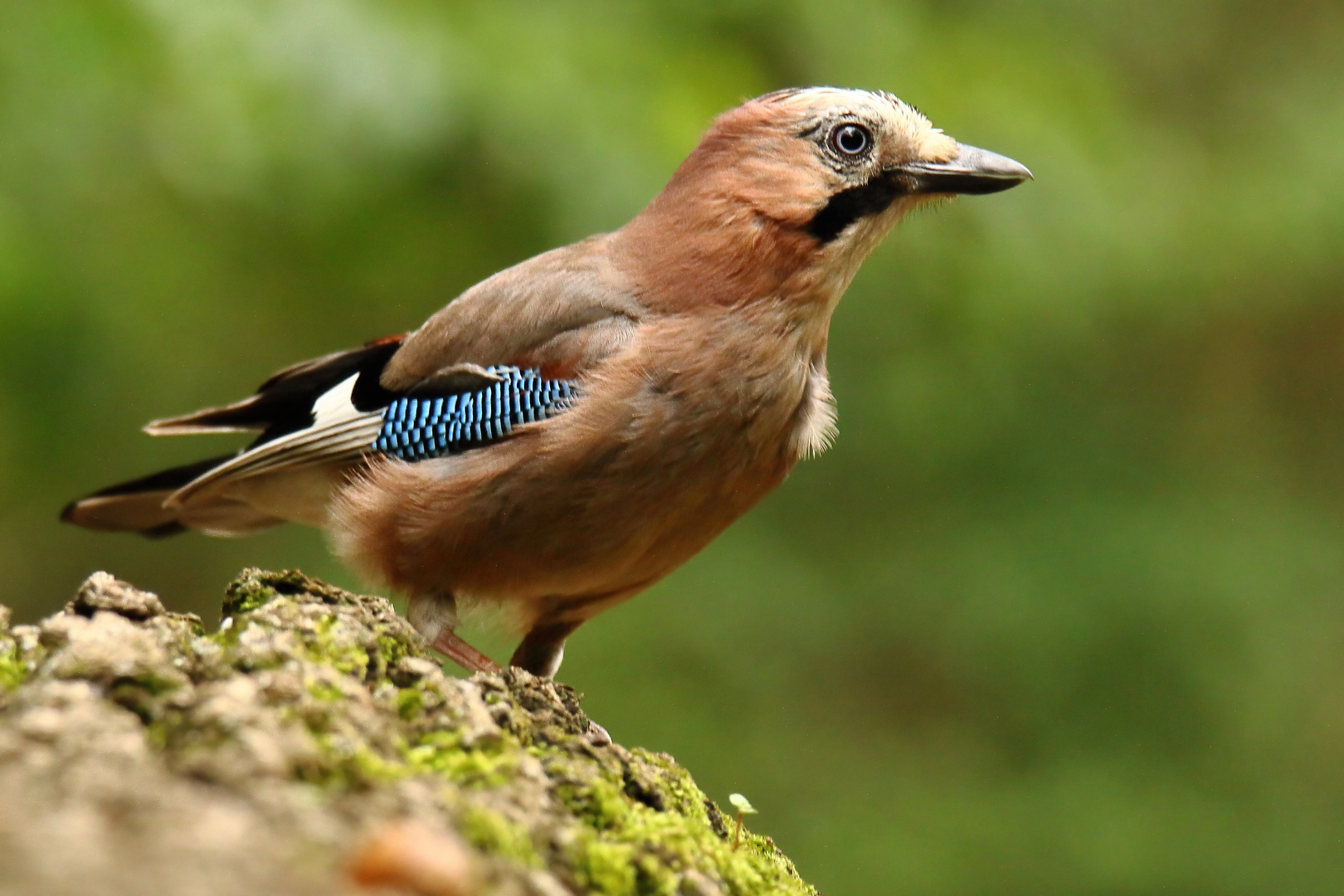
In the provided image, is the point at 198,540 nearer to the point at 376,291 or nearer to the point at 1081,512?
the point at 376,291

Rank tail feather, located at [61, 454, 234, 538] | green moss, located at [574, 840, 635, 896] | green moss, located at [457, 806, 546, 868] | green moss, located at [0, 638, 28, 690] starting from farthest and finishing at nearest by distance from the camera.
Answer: tail feather, located at [61, 454, 234, 538] < green moss, located at [0, 638, 28, 690] < green moss, located at [574, 840, 635, 896] < green moss, located at [457, 806, 546, 868]

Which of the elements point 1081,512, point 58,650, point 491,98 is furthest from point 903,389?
point 58,650

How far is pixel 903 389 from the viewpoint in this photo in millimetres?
6078

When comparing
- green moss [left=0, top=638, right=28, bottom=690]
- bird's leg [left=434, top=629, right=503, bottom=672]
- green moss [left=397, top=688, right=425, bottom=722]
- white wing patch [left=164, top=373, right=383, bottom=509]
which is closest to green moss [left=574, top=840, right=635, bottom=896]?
green moss [left=397, top=688, right=425, bottom=722]

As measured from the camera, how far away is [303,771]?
5.16ft

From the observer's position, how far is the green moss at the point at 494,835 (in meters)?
1.60

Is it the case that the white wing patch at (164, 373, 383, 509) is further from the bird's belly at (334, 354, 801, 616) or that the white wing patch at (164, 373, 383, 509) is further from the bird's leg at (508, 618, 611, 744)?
the bird's leg at (508, 618, 611, 744)

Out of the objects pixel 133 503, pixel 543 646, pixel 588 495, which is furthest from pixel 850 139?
pixel 133 503

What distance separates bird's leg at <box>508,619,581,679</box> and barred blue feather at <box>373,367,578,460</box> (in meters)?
0.59

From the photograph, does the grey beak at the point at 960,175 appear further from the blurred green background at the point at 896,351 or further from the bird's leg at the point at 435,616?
the bird's leg at the point at 435,616

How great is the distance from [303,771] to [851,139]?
266cm

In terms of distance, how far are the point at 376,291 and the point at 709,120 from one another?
1.98 m

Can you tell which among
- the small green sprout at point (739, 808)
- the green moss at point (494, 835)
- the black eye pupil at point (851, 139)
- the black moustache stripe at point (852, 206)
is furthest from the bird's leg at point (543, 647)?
the green moss at point (494, 835)

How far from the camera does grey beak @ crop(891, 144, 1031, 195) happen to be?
375 cm
